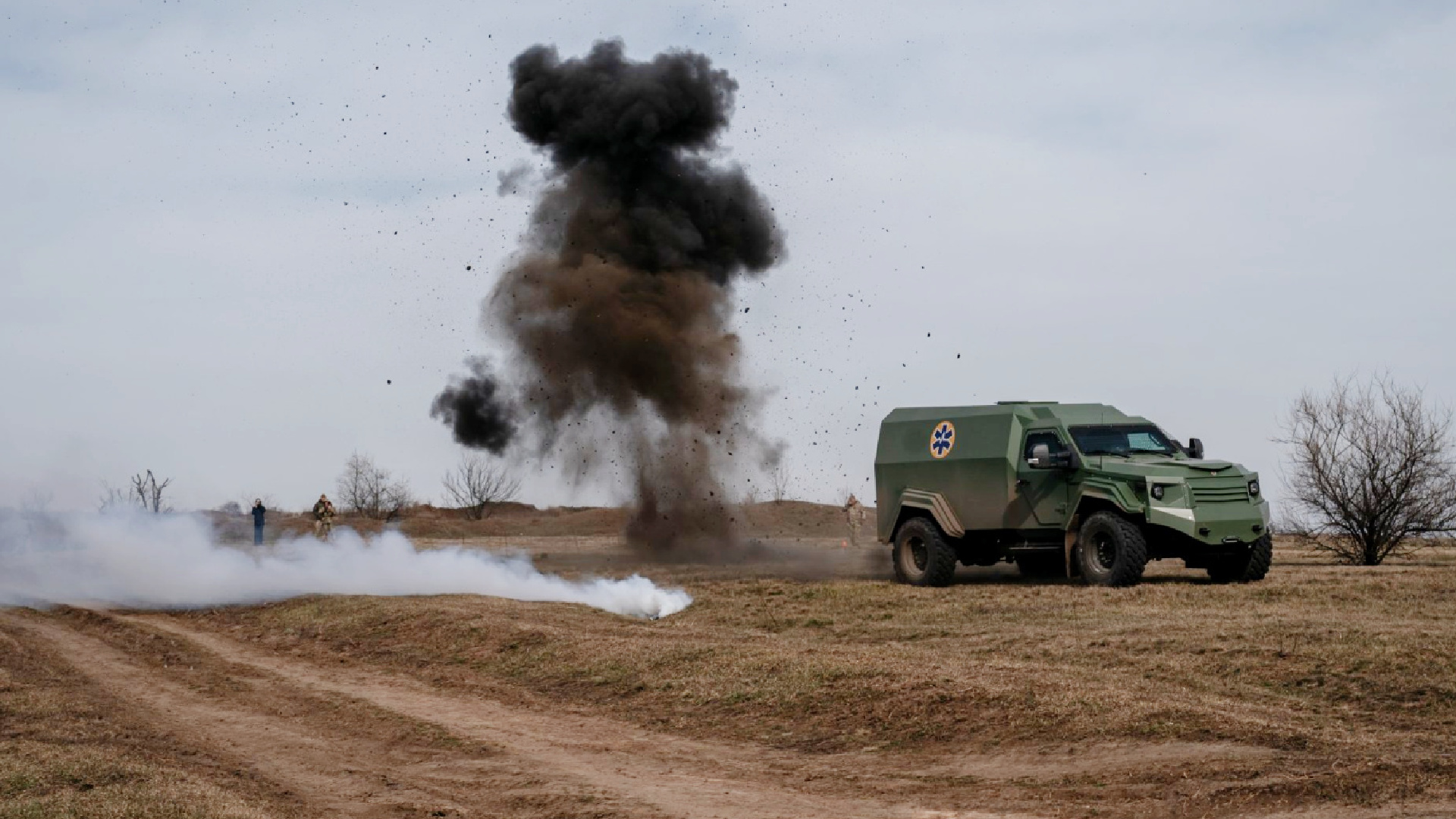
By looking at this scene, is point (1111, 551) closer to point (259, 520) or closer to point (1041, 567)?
point (1041, 567)

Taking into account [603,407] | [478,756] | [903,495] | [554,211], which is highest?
[554,211]

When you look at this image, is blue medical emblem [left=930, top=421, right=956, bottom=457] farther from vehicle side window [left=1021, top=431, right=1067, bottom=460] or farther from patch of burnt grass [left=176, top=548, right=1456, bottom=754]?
patch of burnt grass [left=176, top=548, right=1456, bottom=754]

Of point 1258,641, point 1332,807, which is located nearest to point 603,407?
point 1258,641

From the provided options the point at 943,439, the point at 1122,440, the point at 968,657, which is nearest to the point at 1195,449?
the point at 1122,440

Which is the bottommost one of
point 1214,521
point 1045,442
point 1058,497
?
point 1214,521

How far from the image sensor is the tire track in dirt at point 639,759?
9367 mm

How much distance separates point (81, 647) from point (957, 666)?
1171 cm

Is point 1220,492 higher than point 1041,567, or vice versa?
point 1220,492

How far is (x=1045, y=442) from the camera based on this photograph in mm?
21281

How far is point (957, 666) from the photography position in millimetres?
13633

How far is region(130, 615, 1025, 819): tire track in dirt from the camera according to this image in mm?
9367

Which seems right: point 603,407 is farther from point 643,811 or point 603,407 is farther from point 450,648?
point 643,811

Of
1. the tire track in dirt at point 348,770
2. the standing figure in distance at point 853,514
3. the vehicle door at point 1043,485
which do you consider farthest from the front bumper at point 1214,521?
the standing figure in distance at point 853,514

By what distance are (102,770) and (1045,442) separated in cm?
1418
